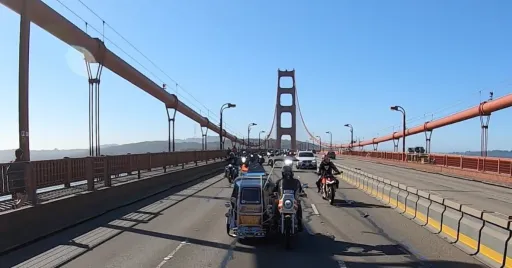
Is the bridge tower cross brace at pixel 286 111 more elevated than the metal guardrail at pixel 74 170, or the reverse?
the bridge tower cross brace at pixel 286 111

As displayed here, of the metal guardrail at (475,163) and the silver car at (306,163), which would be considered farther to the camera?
the silver car at (306,163)

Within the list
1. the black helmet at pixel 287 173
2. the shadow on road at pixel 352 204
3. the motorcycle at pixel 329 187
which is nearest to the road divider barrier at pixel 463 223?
the shadow on road at pixel 352 204

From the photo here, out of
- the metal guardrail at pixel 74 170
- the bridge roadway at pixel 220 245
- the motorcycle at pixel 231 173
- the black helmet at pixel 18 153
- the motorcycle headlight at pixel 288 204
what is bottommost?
the bridge roadway at pixel 220 245

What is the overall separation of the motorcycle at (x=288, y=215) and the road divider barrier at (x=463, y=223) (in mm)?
2998

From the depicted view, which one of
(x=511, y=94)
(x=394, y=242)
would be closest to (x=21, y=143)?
(x=394, y=242)

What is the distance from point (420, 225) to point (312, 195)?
311 inches

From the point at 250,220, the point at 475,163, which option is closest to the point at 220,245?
the point at 250,220

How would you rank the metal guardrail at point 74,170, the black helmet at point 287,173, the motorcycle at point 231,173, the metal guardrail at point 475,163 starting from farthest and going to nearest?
the metal guardrail at point 475,163
the motorcycle at point 231,173
the black helmet at point 287,173
the metal guardrail at point 74,170

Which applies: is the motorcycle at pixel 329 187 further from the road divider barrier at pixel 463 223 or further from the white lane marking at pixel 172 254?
the white lane marking at pixel 172 254

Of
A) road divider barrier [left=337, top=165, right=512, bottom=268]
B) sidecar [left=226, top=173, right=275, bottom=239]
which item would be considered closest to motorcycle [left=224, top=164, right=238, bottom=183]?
road divider barrier [left=337, top=165, right=512, bottom=268]

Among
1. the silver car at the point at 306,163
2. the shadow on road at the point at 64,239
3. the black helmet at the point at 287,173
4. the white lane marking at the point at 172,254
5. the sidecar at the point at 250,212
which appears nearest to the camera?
the white lane marking at the point at 172,254

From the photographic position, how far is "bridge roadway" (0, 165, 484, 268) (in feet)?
26.1

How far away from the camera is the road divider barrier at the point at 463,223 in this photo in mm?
7448

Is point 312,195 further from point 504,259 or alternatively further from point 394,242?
point 504,259
